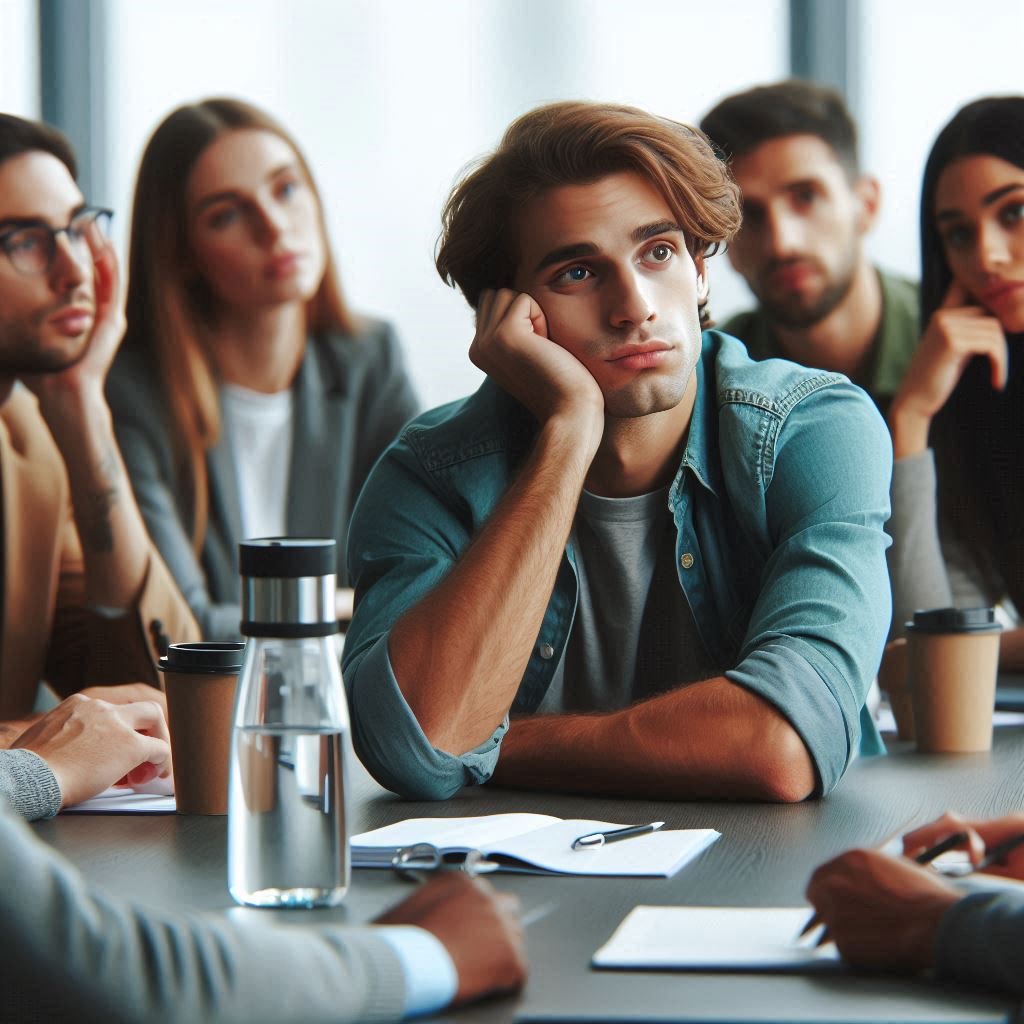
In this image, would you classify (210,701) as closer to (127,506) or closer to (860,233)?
(127,506)

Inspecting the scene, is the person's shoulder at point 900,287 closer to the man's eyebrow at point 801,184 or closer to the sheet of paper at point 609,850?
the man's eyebrow at point 801,184

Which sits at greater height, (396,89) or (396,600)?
(396,89)

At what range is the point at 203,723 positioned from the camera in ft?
4.24

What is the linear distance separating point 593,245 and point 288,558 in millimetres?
908

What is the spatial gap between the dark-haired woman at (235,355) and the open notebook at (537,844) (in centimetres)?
202

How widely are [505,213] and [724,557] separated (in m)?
0.52

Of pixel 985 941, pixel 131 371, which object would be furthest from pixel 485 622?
pixel 131 371

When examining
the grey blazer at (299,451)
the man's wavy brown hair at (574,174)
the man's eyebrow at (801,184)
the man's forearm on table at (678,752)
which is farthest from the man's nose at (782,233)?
the man's forearm on table at (678,752)

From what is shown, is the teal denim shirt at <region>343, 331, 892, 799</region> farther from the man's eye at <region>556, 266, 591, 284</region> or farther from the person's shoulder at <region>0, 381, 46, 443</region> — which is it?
the person's shoulder at <region>0, 381, 46, 443</region>

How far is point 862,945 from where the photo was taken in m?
0.79

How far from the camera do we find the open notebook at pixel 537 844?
1030 mm

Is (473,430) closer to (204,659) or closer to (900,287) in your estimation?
(204,659)

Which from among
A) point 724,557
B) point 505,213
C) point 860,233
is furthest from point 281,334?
point 724,557

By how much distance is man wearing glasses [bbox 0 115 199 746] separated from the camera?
2625 mm
